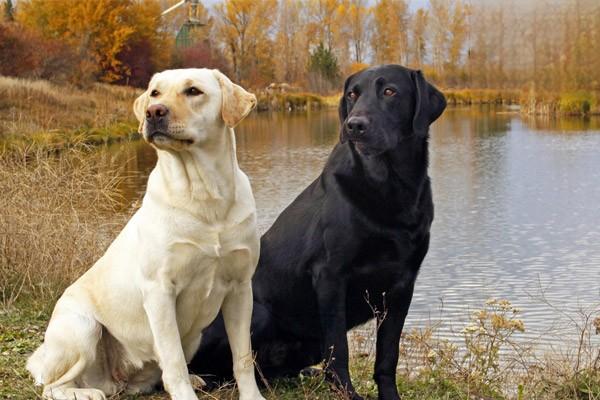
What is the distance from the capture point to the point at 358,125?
14.0ft

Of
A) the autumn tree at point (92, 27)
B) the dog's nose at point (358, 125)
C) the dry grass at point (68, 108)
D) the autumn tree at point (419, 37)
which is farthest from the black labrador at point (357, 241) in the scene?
the autumn tree at point (419, 37)

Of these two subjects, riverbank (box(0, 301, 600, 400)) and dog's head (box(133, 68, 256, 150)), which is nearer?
dog's head (box(133, 68, 256, 150))

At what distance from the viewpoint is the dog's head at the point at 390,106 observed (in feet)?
14.1

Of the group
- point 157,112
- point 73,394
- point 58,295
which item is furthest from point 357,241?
point 58,295

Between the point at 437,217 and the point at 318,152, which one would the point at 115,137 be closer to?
the point at 318,152

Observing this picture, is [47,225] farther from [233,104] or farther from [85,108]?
[85,108]

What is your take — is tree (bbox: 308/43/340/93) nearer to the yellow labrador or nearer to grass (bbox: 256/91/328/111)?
grass (bbox: 256/91/328/111)

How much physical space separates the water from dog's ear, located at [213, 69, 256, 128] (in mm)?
2988

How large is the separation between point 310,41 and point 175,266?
85488 millimetres

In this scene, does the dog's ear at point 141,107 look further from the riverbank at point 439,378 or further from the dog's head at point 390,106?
the riverbank at point 439,378

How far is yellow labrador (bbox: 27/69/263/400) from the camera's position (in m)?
3.86

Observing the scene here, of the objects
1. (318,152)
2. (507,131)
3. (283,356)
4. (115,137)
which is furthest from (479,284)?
(507,131)

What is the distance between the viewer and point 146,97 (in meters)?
4.02

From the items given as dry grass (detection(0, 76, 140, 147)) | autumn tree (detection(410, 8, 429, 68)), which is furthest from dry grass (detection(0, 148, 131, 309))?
autumn tree (detection(410, 8, 429, 68))
